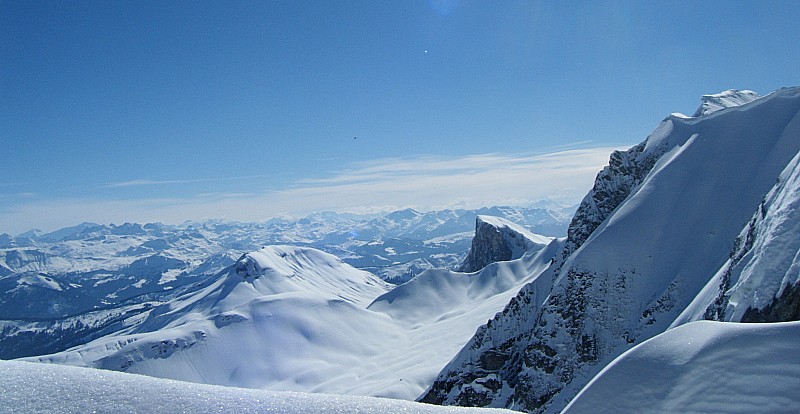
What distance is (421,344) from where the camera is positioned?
111438 mm

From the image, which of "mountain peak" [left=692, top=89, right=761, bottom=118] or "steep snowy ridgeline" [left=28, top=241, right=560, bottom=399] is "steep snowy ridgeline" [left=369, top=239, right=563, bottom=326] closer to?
"steep snowy ridgeline" [left=28, top=241, right=560, bottom=399]

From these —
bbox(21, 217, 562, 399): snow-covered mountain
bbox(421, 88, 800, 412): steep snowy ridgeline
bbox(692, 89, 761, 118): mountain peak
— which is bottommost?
bbox(21, 217, 562, 399): snow-covered mountain

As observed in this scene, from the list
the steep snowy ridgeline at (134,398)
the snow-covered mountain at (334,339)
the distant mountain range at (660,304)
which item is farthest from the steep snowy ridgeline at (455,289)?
the steep snowy ridgeline at (134,398)

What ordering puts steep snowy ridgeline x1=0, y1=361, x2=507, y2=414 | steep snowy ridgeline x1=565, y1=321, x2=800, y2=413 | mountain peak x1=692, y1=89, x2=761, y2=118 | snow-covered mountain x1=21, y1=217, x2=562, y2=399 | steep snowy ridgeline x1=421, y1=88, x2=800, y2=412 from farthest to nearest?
snow-covered mountain x1=21, y1=217, x2=562, y2=399, mountain peak x1=692, y1=89, x2=761, y2=118, steep snowy ridgeline x1=421, y1=88, x2=800, y2=412, steep snowy ridgeline x1=565, y1=321, x2=800, y2=413, steep snowy ridgeline x1=0, y1=361, x2=507, y2=414

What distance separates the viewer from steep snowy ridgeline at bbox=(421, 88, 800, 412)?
41.6 m

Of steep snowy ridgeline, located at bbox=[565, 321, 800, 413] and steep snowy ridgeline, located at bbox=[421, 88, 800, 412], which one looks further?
steep snowy ridgeline, located at bbox=[421, 88, 800, 412]

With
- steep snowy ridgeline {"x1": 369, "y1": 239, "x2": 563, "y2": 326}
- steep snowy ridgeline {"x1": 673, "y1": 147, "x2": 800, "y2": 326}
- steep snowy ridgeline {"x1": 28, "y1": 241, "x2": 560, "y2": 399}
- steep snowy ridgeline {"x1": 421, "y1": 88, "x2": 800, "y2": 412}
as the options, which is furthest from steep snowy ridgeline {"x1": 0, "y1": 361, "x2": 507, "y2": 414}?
steep snowy ridgeline {"x1": 369, "y1": 239, "x2": 563, "y2": 326}

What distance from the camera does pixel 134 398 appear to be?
4570 mm

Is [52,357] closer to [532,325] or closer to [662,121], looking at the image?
[532,325]

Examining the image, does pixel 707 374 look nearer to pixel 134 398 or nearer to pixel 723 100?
pixel 134 398

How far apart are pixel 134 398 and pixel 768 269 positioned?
105 ft

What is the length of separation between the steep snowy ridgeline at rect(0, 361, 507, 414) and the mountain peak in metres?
74.7

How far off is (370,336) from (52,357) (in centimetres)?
14337

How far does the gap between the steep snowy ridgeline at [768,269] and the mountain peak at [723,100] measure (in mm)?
39975
